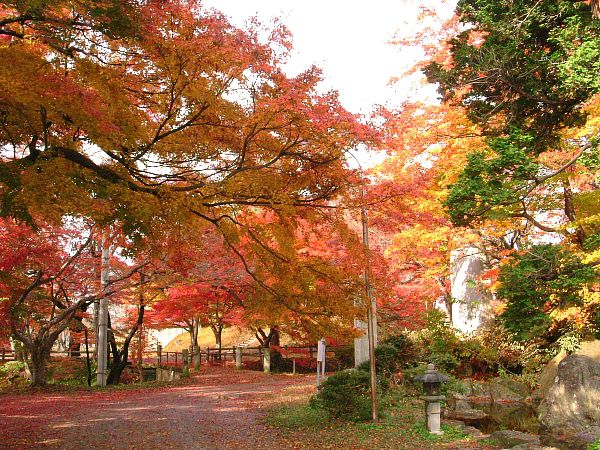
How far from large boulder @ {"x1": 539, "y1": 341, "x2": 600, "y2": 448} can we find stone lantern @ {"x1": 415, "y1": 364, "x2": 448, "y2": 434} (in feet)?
5.58

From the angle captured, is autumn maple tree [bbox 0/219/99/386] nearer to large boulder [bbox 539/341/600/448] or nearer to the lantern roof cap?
the lantern roof cap

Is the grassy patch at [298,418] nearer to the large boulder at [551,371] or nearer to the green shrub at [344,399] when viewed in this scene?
the green shrub at [344,399]

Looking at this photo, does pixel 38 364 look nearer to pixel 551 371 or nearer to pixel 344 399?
pixel 344 399

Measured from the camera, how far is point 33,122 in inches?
243

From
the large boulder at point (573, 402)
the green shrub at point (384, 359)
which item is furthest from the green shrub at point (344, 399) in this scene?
the large boulder at point (573, 402)

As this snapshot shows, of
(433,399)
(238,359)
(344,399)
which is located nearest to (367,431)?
(344,399)

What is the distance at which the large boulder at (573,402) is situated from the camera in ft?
27.2

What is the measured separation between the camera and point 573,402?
8.53 metres

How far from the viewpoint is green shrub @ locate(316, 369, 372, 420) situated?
945cm

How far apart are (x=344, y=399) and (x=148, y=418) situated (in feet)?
14.2

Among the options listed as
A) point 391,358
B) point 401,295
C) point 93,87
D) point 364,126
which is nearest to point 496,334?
point 401,295

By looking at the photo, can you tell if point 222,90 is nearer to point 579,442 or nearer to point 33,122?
point 33,122

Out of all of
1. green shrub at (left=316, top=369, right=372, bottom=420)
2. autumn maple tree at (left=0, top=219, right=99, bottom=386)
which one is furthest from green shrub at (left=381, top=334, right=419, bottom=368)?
autumn maple tree at (left=0, top=219, right=99, bottom=386)

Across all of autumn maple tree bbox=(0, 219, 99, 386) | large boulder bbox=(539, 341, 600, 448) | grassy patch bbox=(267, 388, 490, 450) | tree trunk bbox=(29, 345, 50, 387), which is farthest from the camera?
tree trunk bbox=(29, 345, 50, 387)
